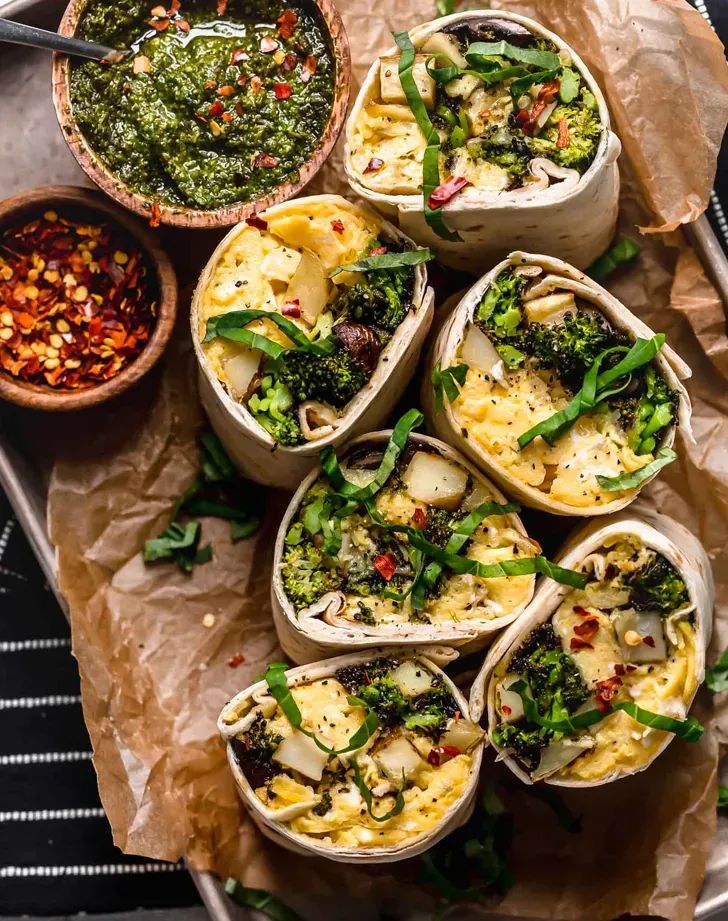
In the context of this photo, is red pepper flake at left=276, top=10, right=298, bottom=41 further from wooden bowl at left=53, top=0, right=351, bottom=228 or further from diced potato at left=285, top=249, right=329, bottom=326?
diced potato at left=285, top=249, right=329, bottom=326

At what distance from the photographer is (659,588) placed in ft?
7.65

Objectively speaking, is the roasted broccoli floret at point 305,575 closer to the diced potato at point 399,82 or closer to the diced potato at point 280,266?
the diced potato at point 280,266

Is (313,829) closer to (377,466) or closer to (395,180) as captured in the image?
(377,466)

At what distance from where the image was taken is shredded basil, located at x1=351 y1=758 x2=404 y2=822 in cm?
232

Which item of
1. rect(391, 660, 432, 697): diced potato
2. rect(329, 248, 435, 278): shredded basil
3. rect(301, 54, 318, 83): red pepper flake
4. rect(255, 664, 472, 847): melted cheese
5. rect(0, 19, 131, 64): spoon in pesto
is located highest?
rect(0, 19, 131, 64): spoon in pesto

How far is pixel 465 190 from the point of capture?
7.80ft

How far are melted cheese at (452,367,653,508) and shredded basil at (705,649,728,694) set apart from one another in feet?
2.12

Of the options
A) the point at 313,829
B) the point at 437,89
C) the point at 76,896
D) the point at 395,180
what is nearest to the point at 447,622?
the point at 313,829

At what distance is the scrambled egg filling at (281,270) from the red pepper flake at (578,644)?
95cm

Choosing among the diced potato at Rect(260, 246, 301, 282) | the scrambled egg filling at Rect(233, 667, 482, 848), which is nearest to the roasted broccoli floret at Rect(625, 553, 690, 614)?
the scrambled egg filling at Rect(233, 667, 482, 848)

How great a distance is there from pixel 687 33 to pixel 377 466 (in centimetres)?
136

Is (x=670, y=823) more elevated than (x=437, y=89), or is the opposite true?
(x=437, y=89)

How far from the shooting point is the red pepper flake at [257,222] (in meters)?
2.43

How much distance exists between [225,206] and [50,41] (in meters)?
0.57
